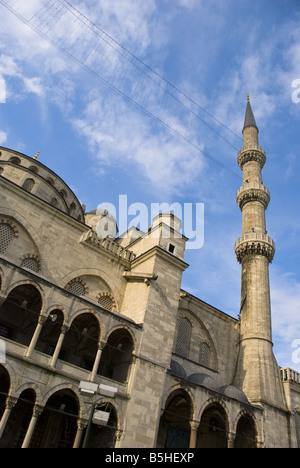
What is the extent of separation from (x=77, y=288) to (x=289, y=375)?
12.8 metres

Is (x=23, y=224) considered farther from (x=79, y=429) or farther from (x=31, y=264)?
(x=79, y=429)

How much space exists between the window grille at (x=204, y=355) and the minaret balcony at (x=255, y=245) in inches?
245

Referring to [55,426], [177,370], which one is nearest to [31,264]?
[55,426]

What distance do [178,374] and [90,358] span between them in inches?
143

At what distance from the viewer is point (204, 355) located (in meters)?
18.9

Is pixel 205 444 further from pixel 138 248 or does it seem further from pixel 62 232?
pixel 62 232

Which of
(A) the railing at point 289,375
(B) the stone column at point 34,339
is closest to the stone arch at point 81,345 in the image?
(B) the stone column at point 34,339

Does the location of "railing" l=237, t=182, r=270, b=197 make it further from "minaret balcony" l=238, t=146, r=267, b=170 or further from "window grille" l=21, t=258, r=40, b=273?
"window grille" l=21, t=258, r=40, b=273

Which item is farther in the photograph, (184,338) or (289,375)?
(289,375)

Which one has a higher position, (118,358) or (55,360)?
(118,358)

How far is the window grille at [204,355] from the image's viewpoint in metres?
18.6

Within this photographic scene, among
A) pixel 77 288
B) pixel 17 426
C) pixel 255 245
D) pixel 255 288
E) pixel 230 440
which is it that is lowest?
pixel 17 426

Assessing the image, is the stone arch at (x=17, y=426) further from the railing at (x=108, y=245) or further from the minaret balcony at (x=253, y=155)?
the minaret balcony at (x=253, y=155)

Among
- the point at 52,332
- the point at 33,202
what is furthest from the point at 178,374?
the point at 33,202
